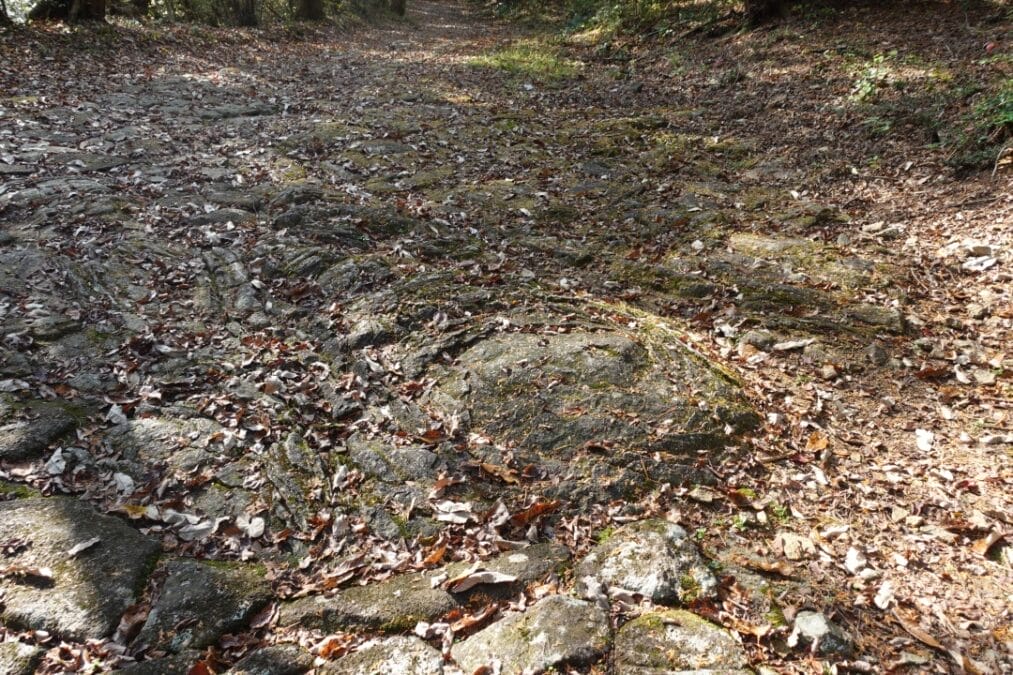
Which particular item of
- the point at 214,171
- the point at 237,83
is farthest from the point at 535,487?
the point at 237,83

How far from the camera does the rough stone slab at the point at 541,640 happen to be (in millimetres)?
3182

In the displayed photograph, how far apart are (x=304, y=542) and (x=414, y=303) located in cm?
280

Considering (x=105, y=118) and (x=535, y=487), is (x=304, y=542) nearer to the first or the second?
(x=535, y=487)

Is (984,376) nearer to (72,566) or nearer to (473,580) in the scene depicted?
(473,580)

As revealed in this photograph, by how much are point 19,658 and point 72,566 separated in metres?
0.53

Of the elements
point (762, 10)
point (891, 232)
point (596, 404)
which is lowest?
point (596, 404)

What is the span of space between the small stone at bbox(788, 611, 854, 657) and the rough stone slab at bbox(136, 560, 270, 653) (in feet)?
10.2

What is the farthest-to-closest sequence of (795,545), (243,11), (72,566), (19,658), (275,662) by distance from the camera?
Answer: (243,11) → (795,545) → (72,566) → (275,662) → (19,658)

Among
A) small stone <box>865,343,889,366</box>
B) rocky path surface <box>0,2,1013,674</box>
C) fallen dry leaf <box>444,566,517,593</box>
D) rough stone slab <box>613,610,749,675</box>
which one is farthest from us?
small stone <box>865,343,889,366</box>

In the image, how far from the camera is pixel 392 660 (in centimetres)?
329

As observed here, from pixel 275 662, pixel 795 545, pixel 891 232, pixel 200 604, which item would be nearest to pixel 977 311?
pixel 891 232

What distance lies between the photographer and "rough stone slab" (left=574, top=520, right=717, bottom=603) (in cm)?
360

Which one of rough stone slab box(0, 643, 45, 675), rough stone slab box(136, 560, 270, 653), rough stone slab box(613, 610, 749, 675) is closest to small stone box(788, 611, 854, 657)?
rough stone slab box(613, 610, 749, 675)

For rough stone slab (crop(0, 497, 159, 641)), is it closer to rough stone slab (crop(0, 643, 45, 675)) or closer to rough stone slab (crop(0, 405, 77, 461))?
rough stone slab (crop(0, 643, 45, 675))
